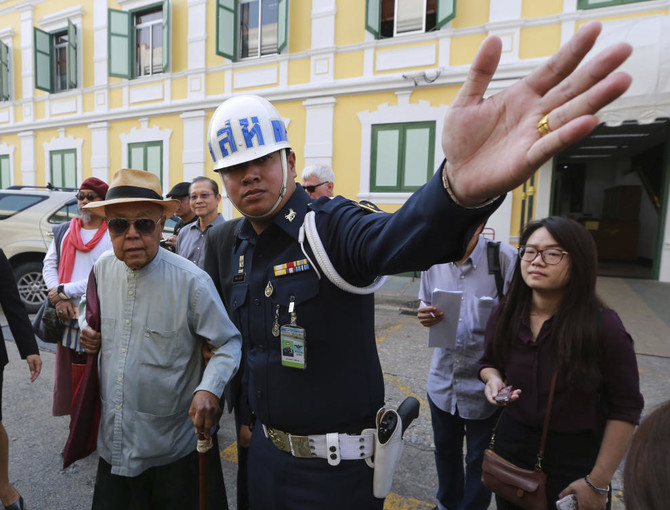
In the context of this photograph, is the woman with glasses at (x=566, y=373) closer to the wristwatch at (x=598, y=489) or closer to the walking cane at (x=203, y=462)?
the wristwatch at (x=598, y=489)

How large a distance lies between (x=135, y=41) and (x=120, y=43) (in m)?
0.42

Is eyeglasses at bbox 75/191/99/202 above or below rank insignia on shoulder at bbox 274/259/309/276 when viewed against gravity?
above

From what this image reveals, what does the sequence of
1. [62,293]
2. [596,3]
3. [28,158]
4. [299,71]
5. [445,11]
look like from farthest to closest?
[28,158] < [299,71] < [445,11] < [596,3] < [62,293]

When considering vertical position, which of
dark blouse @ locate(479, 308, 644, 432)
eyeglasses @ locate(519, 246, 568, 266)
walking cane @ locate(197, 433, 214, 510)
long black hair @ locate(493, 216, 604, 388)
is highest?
eyeglasses @ locate(519, 246, 568, 266)

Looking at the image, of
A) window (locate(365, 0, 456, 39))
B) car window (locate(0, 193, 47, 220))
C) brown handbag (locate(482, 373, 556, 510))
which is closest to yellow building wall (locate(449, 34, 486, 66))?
window (locate(365, 0, 456, 39))

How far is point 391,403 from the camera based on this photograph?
3.62 m

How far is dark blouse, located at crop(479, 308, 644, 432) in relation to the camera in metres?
1.52

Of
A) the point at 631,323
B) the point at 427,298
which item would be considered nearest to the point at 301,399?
the point at 427,298

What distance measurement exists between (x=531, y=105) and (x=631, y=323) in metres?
6.59

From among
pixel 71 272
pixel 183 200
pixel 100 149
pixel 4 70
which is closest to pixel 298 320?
pixel 71 272

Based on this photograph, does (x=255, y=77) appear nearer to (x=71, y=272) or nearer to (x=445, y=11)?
(x=445, y=11)

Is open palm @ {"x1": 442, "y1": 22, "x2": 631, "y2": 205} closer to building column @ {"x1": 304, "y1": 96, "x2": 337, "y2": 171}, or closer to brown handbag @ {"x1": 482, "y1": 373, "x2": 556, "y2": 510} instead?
brown handbag @ {"x1": 482, "y1": 373, "x2": 556, "y2": 510}

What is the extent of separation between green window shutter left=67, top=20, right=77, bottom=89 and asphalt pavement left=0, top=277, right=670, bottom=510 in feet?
31.5

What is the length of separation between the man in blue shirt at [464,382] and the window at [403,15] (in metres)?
8.01
